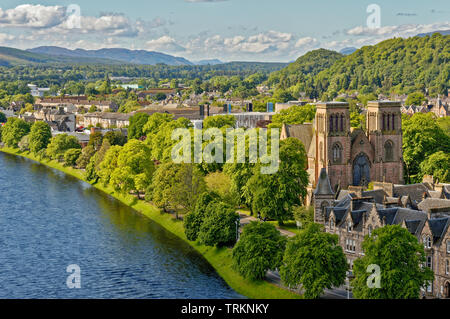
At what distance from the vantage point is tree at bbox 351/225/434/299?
4791cm

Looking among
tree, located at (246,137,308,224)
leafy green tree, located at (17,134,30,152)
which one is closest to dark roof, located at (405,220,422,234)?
tree, located at (246,137,308,224)

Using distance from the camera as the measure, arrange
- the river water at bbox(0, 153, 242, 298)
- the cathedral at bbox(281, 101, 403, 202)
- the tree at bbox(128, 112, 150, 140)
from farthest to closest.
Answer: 1. the tree at bbox(128, 112, 150, 140)
2. the cathedral at bbox(281, 101, 403, 202)
3. the river water at bbox(0, 153, 242, 298)

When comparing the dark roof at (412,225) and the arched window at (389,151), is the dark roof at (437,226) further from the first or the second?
the arched window at (389,151)

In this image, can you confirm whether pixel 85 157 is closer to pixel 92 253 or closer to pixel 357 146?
pixel 92 253

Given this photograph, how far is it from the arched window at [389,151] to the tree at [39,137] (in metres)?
91.4

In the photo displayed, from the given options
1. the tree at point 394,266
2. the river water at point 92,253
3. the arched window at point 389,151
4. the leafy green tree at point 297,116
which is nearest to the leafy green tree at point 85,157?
the river water at point 92,253

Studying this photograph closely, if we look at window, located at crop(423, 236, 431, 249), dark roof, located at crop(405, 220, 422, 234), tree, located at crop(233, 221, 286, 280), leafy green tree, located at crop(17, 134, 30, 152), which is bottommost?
tree, located at crop(233, 221, 286, 280)

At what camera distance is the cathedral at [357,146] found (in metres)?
84.6

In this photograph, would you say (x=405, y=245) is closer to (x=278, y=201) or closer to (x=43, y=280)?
(x=278, y=201)

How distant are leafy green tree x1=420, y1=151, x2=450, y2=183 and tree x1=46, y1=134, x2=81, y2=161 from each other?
79535 millimetres

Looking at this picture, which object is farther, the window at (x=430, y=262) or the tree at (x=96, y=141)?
the tree at (x=96, y=141)

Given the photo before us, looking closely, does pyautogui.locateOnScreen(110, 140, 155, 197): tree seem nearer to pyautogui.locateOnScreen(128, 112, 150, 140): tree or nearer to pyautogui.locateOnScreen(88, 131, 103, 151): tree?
pyautogui.locateOnScreen(88, 131, 103, 151): tree

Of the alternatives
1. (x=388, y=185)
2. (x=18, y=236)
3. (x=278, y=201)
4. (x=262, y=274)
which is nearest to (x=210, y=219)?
(x=278, y=201)

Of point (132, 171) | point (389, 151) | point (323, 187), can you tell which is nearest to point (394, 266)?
point (323, 187)
